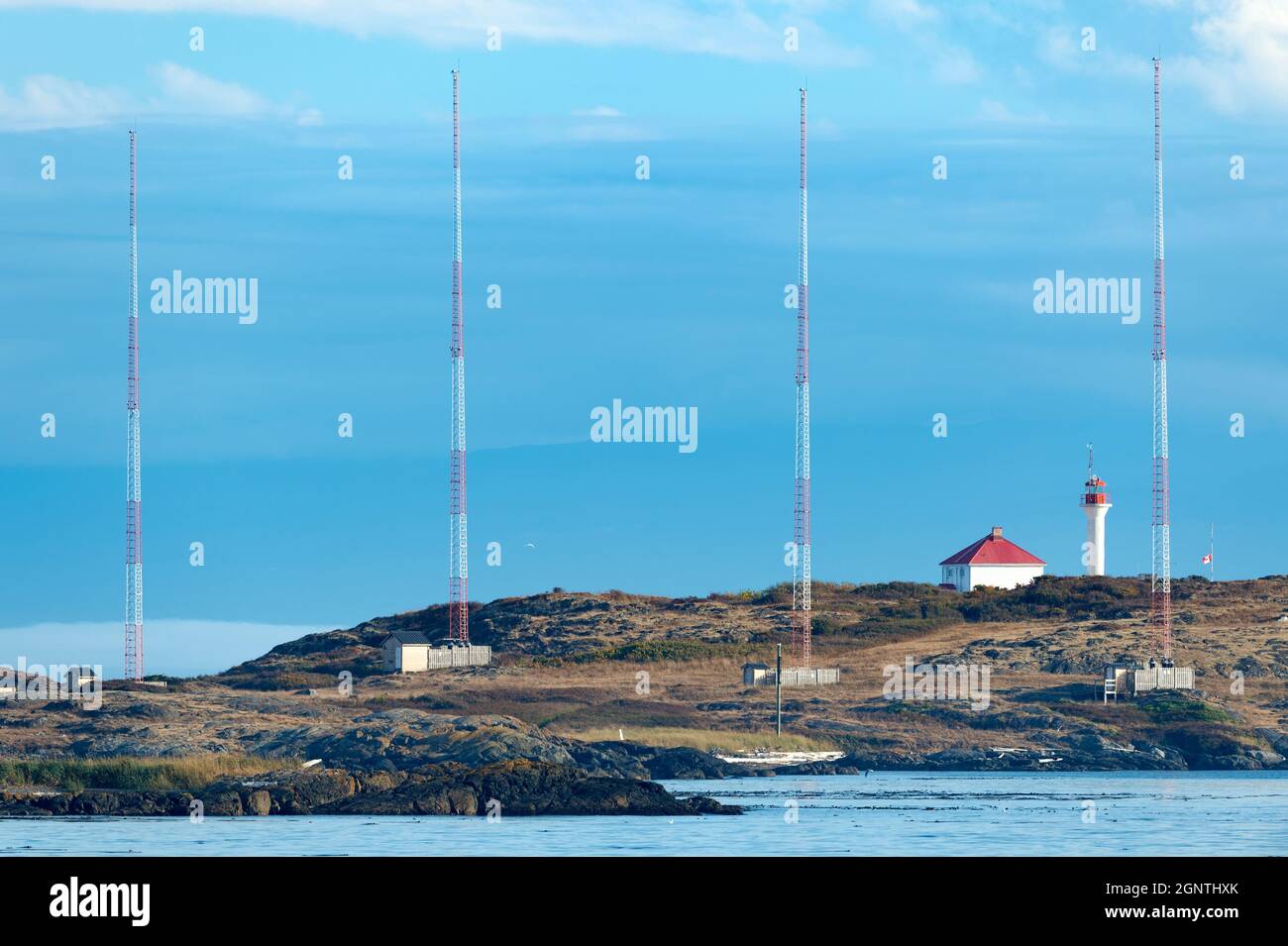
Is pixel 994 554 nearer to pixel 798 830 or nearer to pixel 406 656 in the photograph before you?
pixel 406 656

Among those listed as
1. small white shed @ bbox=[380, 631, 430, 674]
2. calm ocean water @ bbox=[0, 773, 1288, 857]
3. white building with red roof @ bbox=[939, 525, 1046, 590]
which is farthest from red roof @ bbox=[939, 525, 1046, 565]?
calm ocean water @ bbox=[0, 773, 1288, 857]

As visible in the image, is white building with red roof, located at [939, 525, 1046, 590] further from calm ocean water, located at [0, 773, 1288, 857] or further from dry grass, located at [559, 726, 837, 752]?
calm ocean water, located at [0, 773, 1288, 857]

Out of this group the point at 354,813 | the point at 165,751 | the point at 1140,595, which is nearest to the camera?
the point at 354,813
